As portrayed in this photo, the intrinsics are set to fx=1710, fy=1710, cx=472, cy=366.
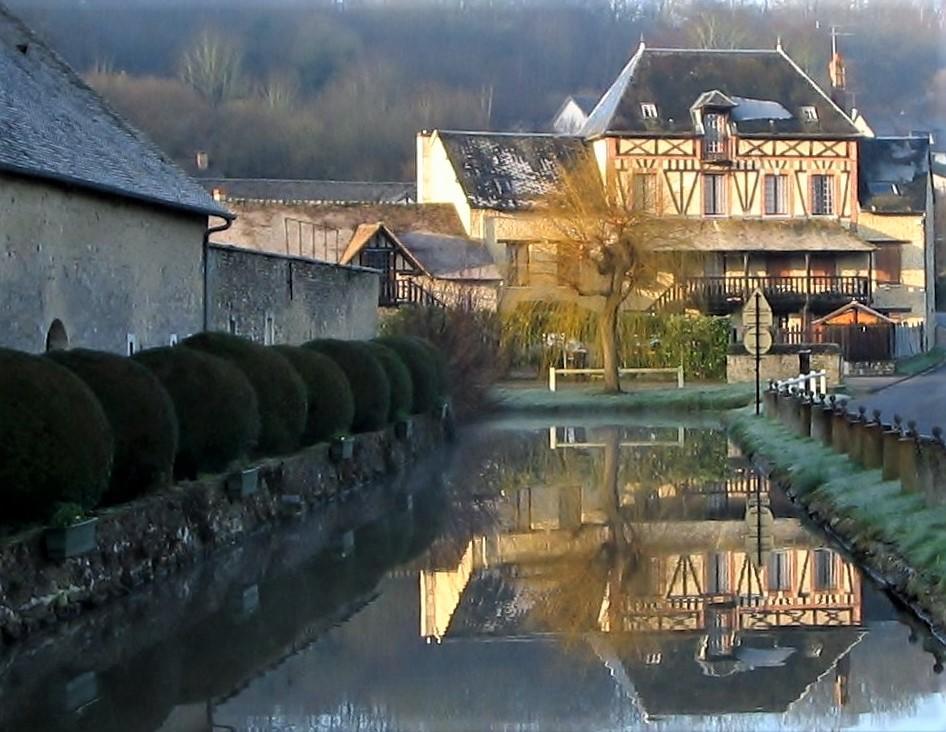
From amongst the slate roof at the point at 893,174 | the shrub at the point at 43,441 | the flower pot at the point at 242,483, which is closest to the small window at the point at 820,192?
the slate roof at the point at 893,174

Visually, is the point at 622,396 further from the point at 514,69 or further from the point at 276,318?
the point at 514,69

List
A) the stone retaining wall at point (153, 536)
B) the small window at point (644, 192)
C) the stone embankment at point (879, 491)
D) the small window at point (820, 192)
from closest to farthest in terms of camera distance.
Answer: the stone retaining wall at point (153, 536) < the stone embankment at point (879, 491) < the small window at point (644, 192) < the small window at point (820, 192)

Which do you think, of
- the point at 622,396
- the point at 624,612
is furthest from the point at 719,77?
the point at 624,612

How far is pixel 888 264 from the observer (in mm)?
60438

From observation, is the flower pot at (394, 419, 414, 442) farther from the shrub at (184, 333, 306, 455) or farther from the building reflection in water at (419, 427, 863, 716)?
the shrub at (184, 333, 306, 455)

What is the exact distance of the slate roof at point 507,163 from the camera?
192ft

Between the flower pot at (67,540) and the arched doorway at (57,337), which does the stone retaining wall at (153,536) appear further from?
the arched doorway at (57,337)

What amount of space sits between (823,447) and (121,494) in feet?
38.3

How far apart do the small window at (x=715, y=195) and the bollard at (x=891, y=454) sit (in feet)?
137

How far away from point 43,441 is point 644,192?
4029 centimetres

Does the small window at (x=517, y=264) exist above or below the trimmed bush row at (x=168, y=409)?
above

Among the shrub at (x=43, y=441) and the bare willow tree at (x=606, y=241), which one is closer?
the shrub at (x=43, y=441)

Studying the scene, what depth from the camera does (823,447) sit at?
23672 millimetres

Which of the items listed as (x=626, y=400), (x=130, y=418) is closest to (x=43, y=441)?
(x=130, y=418)
